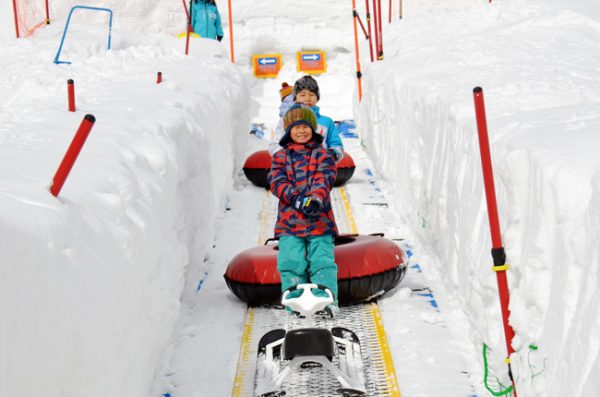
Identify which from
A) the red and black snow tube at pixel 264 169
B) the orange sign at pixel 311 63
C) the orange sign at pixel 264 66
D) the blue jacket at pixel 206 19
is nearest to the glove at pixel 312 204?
the red and black snow tube at pixel 264 169

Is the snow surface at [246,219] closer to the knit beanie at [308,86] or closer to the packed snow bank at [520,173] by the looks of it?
the packed snow bank at [520,173]

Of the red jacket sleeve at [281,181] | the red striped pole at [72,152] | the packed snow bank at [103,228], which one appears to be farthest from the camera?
the red jacket sleeve at [281,181]

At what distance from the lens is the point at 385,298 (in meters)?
5.54

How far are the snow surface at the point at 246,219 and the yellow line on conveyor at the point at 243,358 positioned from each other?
0.06 m

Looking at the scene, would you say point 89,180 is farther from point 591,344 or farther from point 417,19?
point 417,19

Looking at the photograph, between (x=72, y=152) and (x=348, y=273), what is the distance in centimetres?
248

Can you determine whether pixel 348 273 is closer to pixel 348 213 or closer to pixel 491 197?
pixel 491 197

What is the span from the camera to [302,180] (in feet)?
16.3

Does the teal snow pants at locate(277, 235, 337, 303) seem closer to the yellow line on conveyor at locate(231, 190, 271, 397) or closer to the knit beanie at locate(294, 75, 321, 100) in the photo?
the yellow line on conveyor at locate(231, 190, 271, 397)

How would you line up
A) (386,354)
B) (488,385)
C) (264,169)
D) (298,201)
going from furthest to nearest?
(264,169), (298,201), (386,354), (488,385)

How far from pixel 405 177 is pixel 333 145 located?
1.38m

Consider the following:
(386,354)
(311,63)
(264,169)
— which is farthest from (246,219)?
(311,63)

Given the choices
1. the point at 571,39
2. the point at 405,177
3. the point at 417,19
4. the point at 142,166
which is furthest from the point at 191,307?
the point at 417,19

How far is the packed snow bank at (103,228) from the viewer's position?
2.54 meters
